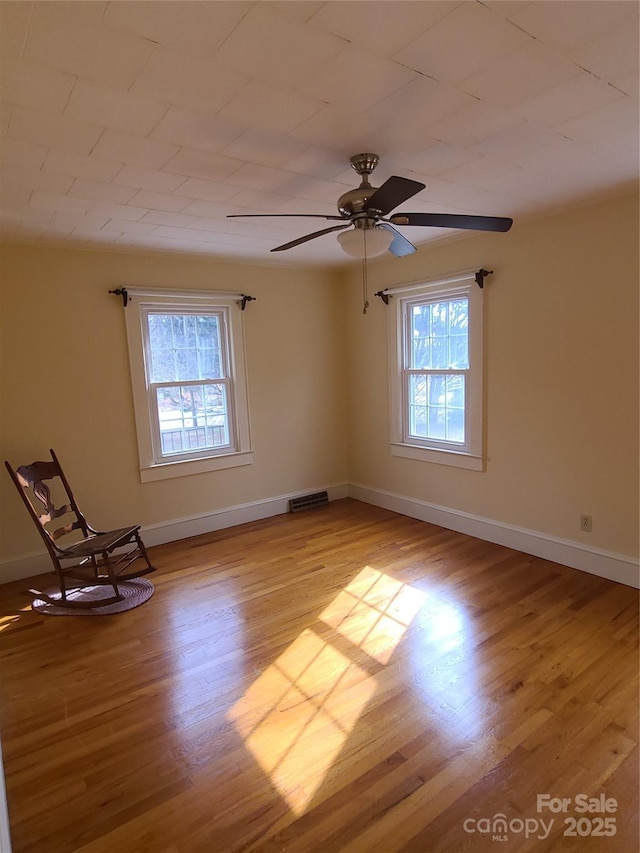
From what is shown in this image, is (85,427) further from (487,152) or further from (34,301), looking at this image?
(487,152)

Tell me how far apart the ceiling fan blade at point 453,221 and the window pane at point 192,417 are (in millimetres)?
2679

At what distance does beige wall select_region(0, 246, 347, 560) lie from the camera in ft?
11.3

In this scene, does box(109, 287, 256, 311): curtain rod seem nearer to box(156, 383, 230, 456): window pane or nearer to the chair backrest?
box(156, 383, 230, 456): window pane

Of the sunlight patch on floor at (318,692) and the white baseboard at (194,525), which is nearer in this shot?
the sunlight patch on floor at (318,692)

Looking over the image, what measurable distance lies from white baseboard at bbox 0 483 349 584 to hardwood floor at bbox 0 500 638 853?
0.40m

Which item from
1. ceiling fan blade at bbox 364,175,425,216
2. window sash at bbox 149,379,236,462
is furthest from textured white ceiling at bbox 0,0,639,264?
window sash at bbox 149,379,236,462

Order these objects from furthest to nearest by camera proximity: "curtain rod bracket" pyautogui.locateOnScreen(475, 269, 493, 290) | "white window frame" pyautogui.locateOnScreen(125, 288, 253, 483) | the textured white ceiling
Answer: "white window frame" pyautogui.locateOnScreen(125, 288, 253, 483), "curtain rod bracket" pyautogui.locateOnScreen(475, 269, 493, 290), the textured white ceiling

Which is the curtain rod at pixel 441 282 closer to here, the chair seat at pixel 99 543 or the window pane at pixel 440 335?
the window pane at pixel 440 335

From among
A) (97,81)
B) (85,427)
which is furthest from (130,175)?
(85,427)

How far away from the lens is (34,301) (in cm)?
346

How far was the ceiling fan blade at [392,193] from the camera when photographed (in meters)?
1.76

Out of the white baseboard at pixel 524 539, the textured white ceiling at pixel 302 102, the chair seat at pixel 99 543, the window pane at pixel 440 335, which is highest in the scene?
the textured white ceiling at pixel 302 102

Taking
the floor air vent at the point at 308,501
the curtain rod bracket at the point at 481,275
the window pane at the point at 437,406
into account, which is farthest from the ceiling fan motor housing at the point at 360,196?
the floor air vent at the point at 308,501

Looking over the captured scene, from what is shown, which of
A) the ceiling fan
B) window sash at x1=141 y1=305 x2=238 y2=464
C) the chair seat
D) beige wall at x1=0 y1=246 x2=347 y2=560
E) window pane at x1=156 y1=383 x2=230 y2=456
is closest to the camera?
the ceiling fan
